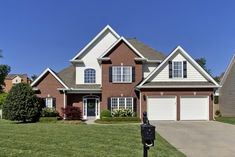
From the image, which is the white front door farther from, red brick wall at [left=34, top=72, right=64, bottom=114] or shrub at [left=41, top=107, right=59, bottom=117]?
shrub at [left=41, top=107, right=59, bottom=117]

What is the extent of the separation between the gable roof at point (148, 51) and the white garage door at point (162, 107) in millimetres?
5889

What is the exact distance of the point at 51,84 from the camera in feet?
121

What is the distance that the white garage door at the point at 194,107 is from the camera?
109ft

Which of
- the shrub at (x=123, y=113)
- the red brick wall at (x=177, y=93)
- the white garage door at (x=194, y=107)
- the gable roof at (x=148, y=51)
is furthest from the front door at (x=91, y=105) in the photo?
the white garage door at (x=194, y=107)

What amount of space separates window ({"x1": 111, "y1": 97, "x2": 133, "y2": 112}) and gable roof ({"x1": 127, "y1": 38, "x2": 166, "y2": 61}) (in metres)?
4.89

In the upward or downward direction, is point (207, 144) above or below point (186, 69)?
below

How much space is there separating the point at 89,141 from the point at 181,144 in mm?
4258

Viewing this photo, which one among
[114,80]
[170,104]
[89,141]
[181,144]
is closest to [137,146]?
[89,141]

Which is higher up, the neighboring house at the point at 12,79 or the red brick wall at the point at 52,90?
the neighboring house at the point at 12,79

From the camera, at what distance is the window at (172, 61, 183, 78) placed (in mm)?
34125

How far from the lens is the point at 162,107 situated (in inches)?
1315

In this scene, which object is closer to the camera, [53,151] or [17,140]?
[53,151]

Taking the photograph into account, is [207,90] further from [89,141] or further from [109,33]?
[89,141]

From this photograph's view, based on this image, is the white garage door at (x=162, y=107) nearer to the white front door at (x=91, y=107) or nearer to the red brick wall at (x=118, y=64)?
the red brick wall at (x=118, y=64)
